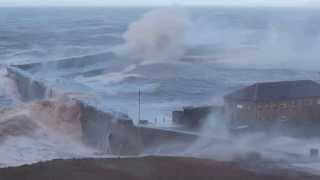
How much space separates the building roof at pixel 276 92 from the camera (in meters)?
25.5

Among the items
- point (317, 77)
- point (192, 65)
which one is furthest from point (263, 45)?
point (317, 77)

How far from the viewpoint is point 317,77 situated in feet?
146

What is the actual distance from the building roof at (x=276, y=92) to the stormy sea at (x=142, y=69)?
2537 millimetres

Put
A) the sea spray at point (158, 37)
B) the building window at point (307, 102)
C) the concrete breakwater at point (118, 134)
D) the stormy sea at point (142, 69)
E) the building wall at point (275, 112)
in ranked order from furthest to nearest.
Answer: the sea spray at point (158, 37)
the stormy sea at point (142, 69)
the building window at point (307, 102)
the building wall at point (275, 112)
the concrete breakwater at point (118, 134)

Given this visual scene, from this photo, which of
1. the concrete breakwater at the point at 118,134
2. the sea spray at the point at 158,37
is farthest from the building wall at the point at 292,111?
the sea spray at the point at 158,37

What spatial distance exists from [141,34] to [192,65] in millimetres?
14584

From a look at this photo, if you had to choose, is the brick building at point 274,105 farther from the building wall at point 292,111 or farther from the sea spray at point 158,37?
the sea spray at point 158,37

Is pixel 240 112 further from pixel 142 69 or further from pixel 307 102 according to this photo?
pixel 142 69

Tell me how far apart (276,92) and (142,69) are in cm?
2617

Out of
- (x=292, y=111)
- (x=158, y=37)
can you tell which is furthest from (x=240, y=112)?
(x=158, y=37)

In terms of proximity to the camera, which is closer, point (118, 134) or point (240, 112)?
point (118, 134)

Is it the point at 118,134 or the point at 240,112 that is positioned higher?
the point at 240,112

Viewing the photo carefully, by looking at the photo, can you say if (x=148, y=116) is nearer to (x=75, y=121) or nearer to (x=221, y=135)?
(x=75, y=121)

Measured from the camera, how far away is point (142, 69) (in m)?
51.6
